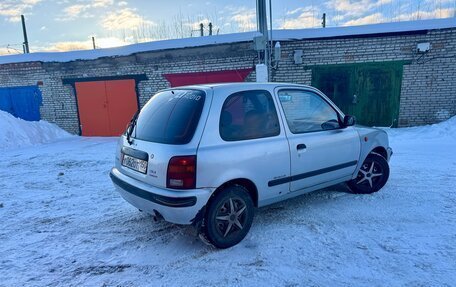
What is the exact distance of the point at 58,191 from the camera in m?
5.08

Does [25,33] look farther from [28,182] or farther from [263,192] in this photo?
[263,192]

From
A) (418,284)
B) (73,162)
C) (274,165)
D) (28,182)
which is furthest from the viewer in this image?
(73,162)

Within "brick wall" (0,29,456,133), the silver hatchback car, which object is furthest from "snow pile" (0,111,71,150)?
the silver hatchback car

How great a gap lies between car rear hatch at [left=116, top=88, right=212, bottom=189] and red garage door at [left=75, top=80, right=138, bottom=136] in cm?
841

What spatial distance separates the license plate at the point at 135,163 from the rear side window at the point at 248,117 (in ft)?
2.80

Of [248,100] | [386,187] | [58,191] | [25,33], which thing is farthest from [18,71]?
[25,33]

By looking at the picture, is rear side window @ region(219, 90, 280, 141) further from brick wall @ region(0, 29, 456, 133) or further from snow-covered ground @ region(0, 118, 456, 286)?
brick wall @ region(0, 29, 456, 133)

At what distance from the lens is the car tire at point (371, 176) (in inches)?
171

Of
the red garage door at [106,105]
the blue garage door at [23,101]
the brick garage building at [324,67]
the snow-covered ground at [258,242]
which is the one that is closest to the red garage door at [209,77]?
the brick garage building at [324,67]

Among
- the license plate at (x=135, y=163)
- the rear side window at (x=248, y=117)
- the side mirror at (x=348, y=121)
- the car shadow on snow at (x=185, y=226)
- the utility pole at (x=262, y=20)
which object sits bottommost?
the car shadow on snow at (x=185, y=226)

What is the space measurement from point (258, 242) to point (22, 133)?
1050 centimetres

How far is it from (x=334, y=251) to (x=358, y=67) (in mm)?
8204

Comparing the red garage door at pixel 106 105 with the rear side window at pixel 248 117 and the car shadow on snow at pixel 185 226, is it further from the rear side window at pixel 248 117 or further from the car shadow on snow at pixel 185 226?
the rear side window at pixel 248 117

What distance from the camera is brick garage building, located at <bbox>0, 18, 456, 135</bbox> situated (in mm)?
9242
